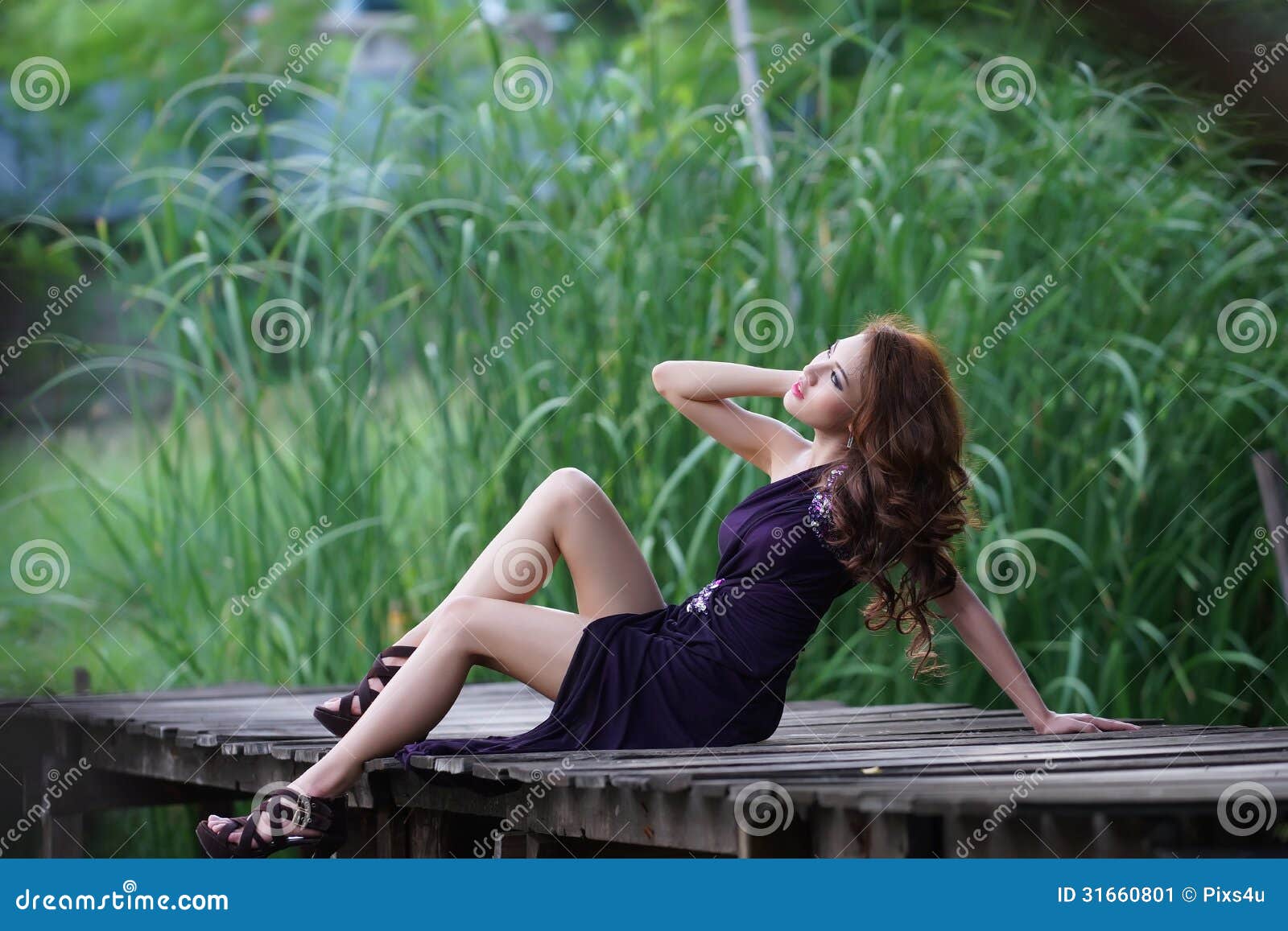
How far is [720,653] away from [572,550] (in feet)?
0.98

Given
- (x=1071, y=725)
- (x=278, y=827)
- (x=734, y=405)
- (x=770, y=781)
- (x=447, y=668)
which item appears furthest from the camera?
(x=734, y=405)

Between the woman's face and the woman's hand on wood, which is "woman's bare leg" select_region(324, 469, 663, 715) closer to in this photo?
the woman's face

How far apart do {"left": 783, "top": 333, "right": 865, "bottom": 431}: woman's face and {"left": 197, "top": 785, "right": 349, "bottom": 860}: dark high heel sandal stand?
884 mm

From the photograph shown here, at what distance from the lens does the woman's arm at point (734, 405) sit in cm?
243

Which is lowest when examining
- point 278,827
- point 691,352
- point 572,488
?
point 278,827

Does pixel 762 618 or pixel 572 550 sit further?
pixel 572 550

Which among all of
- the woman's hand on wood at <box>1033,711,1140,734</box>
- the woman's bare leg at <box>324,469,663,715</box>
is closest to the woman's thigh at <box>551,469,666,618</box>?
the woman's bare leg at <box>324,469,663,715</box>

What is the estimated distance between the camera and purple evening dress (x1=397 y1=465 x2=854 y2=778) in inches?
86.8

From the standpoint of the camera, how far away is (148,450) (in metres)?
3.65

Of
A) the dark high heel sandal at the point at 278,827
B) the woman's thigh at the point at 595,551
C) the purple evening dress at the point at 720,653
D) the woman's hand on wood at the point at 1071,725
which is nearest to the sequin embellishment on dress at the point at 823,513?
the purple evening dress at the point at 720,653

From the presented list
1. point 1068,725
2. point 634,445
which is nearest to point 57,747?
point 634,445

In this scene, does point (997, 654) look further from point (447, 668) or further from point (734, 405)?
point (447, 668)

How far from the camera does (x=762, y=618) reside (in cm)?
222

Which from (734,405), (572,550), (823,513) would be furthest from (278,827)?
(734,405)
